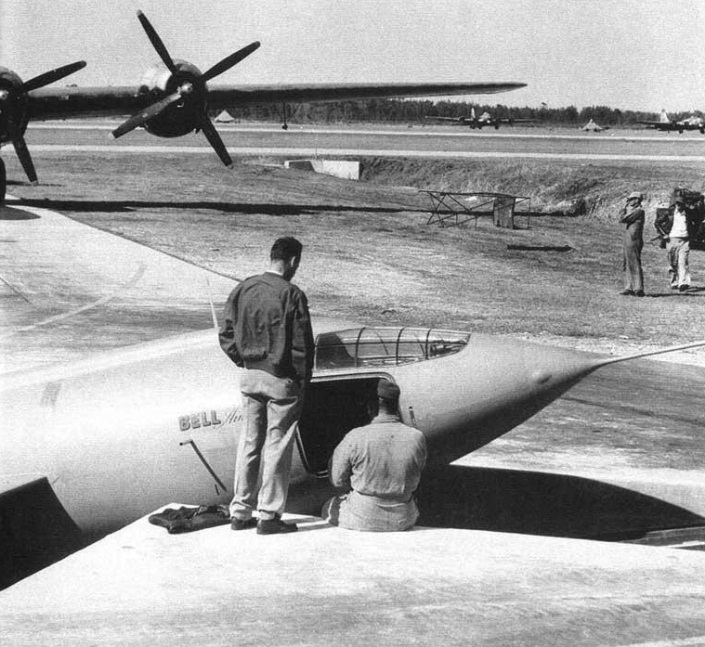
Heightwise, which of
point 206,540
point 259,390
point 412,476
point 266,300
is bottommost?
point 206,540

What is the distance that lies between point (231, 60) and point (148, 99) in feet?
11.2

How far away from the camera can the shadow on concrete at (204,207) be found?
38.2m

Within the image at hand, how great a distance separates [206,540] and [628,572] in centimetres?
346

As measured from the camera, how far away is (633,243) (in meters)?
25.1

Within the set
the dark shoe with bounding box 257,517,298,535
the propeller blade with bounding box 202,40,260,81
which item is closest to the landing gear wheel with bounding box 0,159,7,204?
the propeller blade with bounding box 202,40,260,81

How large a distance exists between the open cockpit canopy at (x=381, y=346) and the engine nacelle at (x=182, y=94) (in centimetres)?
2718

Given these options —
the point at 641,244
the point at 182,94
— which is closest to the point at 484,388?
the point at 641,244

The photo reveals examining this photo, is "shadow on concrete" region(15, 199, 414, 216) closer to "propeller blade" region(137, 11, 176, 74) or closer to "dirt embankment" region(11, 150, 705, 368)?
"dirt embankment" region(11, 150, 705, 368)

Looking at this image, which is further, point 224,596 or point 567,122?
point 567,122

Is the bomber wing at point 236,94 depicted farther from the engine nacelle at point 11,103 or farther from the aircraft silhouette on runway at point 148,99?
the engine nacelle at point 11,103

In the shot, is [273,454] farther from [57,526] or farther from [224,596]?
[57,526]

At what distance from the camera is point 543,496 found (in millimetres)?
12812

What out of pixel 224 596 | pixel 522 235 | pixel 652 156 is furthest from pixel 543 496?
pixel 652 156

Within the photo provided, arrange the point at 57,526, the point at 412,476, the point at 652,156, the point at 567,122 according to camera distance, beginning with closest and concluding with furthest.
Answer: the point at 412,476, the point at 57,526, the point at 652,156, the point at 567,122
